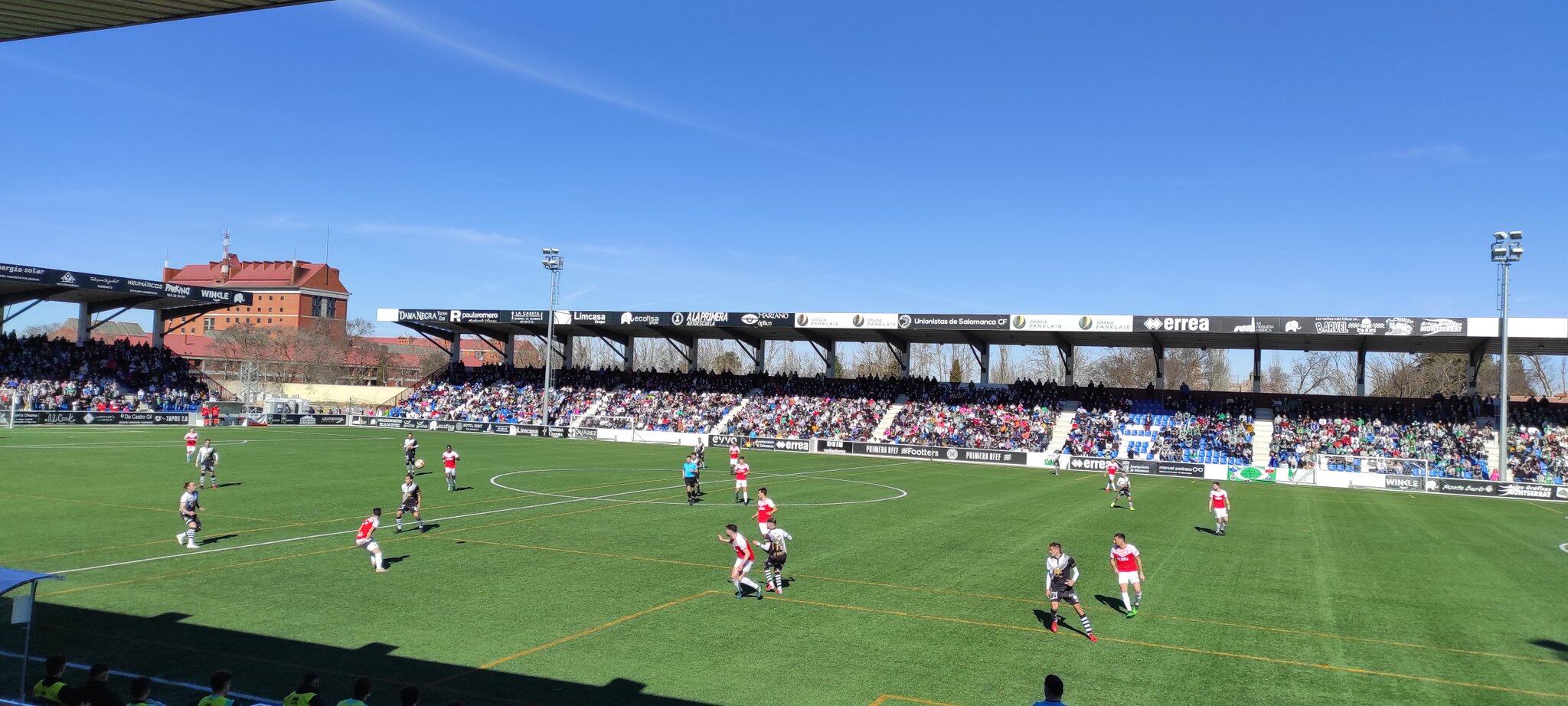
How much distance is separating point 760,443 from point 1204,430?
2773 cm

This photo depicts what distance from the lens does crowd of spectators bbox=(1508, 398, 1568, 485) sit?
46.4 metres

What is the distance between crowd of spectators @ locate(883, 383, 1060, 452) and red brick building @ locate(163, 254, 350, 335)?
105510 millimetres

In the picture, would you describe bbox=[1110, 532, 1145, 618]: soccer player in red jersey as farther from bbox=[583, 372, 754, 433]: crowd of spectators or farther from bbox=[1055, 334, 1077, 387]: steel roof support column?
bbox=[583, 372, 754, 433]: crowd of spectators

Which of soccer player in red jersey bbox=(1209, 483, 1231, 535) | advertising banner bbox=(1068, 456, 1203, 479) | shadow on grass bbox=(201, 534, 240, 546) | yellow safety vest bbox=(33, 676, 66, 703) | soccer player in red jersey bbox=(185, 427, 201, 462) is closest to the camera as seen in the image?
yellow safety vest bbox=(33, 676, 66, 703)

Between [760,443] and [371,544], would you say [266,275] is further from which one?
[371,544]

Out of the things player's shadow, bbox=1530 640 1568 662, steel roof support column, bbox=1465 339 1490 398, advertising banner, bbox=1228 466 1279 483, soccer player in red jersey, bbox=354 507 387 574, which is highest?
steel roof support column, bbox=1465 339 1490 398

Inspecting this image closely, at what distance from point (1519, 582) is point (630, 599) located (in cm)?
1963

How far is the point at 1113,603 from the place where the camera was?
57.5 feet

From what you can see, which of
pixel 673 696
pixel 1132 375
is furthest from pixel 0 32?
pixel 1132 375

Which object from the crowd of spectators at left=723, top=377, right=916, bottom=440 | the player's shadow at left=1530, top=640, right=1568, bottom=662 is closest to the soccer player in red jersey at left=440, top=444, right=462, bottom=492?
the player's shadow at left=1530, top=640, right=1568, bottom=662

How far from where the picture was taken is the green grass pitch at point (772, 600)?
12.5 meters

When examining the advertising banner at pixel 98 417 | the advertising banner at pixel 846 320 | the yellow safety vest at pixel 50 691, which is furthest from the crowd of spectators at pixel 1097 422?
the advertising banner at pixel 98 417

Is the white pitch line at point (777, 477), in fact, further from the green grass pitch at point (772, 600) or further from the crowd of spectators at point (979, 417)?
the crowd of spectators at point (979, 417)

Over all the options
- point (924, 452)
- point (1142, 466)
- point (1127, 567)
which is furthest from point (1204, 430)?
point (1127, 567)
